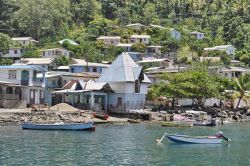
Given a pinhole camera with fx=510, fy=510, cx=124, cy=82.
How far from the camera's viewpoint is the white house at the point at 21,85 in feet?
235

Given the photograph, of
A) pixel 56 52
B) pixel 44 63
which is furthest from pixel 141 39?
pixel 44 63

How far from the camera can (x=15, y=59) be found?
119 m

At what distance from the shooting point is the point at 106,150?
39250mm

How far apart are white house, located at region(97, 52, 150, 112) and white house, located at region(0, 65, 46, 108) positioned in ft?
33.0

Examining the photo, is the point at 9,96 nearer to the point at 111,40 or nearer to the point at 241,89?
the point at 241,89

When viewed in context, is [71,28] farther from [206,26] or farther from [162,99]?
[162,99]

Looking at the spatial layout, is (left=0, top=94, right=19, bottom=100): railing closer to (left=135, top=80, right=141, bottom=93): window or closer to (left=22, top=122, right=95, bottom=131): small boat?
(left=22, top=122, right=95, bottom=131): small boat

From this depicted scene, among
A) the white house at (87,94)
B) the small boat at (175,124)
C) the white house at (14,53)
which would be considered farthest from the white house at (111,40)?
the small boat at (175,124)

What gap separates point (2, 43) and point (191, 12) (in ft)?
267

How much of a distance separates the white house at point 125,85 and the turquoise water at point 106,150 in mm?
22406

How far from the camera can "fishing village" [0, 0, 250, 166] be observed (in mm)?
41434

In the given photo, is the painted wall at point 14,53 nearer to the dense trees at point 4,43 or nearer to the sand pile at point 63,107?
the dense trees at point 4,43

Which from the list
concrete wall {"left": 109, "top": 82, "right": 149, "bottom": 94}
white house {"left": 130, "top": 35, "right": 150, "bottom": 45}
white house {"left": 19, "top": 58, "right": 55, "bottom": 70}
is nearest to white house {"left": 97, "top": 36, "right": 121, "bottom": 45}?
white house {"left": 130, "top": 35, "right": 150, "bottom": 45}

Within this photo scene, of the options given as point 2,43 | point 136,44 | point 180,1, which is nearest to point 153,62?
point 136,44
